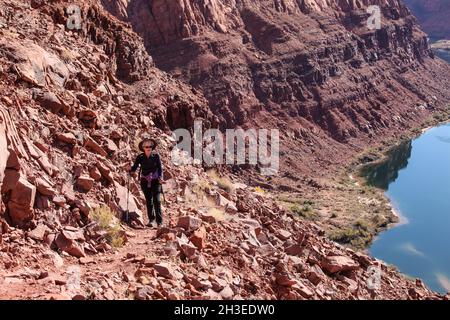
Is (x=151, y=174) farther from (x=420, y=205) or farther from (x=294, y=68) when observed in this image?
(x=294, y=68)

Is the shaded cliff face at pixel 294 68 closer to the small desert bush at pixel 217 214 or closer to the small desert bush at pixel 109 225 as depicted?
the small desert bush at pixel 217 214

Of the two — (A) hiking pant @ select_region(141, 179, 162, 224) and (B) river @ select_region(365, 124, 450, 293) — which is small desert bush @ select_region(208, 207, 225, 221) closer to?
(A) hiking pant @ select_region(141, 179, 162, 224)

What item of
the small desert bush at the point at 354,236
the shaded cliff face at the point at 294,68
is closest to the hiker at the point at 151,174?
the small desert bush at the point at 354,236

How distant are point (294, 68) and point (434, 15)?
9657 centimetres

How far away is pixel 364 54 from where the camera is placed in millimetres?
69500

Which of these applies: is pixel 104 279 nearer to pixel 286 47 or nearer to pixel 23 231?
pixel 23 231

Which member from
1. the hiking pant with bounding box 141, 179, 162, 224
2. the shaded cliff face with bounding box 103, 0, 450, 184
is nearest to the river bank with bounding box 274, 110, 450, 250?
the shaded cliff face with bounding box 103, 0, 450, 184

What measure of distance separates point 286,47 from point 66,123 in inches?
2011

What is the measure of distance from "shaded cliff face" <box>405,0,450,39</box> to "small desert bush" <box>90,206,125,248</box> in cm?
13396

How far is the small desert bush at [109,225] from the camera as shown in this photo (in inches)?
335

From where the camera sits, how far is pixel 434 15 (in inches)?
5502

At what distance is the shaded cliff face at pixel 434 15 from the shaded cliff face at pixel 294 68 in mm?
64542

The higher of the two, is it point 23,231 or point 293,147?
point 293,147

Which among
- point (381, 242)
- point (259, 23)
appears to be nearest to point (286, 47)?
point (259, 23)
